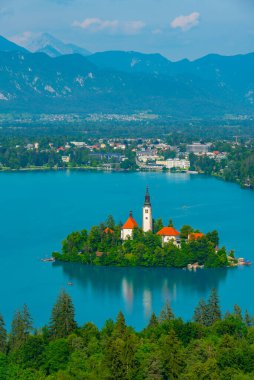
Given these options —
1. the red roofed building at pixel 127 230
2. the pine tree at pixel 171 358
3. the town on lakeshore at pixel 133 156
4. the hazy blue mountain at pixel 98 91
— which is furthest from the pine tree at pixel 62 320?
the hazy blue mountain at pixel 98 91

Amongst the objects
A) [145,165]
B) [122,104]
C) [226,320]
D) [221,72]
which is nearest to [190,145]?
[145,165]

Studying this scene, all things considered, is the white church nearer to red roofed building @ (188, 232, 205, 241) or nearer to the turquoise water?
red roofed building @ (188, 232, 205, 241)

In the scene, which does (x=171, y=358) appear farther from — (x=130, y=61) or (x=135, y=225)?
(x=130, y=61)

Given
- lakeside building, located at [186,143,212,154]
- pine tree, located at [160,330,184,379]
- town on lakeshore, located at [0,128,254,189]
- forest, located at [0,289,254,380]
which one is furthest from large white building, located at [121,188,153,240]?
lakeside building, located at [186,143,212,154]

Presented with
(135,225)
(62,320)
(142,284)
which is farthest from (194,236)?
(62,320)

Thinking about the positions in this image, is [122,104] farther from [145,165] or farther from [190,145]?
[145,165]

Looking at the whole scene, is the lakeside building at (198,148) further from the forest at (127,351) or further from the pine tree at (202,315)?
the forest at (127,351)
